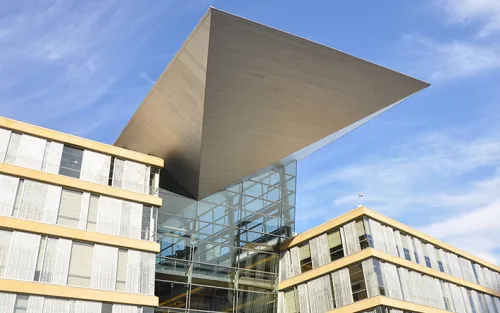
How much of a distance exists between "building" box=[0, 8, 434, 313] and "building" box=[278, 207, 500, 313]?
2.40 meters

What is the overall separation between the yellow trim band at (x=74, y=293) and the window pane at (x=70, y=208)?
11.2 feet

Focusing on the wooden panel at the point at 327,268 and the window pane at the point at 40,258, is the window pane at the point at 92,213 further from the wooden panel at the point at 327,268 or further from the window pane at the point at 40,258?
the wooden panel at the point at 327,268

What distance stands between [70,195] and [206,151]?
25.3 ft

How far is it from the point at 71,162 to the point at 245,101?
9.91m

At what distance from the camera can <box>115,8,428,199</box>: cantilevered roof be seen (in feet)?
74.4

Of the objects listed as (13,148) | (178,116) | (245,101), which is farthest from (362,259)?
(13,148)

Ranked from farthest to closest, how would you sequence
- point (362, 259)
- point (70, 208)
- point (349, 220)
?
point (349, 220), point (362, 259), point (70, 208)

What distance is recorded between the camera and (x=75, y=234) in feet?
81.2

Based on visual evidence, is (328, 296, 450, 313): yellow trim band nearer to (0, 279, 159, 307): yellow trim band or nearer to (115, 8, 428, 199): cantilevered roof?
(115, 8, 428, 199): cantilevered roof

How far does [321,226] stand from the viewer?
110ft

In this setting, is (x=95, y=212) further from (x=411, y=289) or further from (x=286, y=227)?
(x=411, y=289)

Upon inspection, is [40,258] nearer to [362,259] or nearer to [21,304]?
[21,304]

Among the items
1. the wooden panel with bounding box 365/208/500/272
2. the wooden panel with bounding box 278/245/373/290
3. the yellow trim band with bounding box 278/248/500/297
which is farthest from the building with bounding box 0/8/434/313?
the wooden panel with bounding box 365/208/500/272

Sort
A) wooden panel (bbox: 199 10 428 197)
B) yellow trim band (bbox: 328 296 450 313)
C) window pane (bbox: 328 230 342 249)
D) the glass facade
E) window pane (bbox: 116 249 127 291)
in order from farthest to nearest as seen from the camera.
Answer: window pane (bbox: 328 230 342 249) → the glass facade → yellow trim band (bbox: 328 296 450 313) → window pane (bbox: 116 249 127 291) → wooden panel (bbox: 199 10 428 197)
